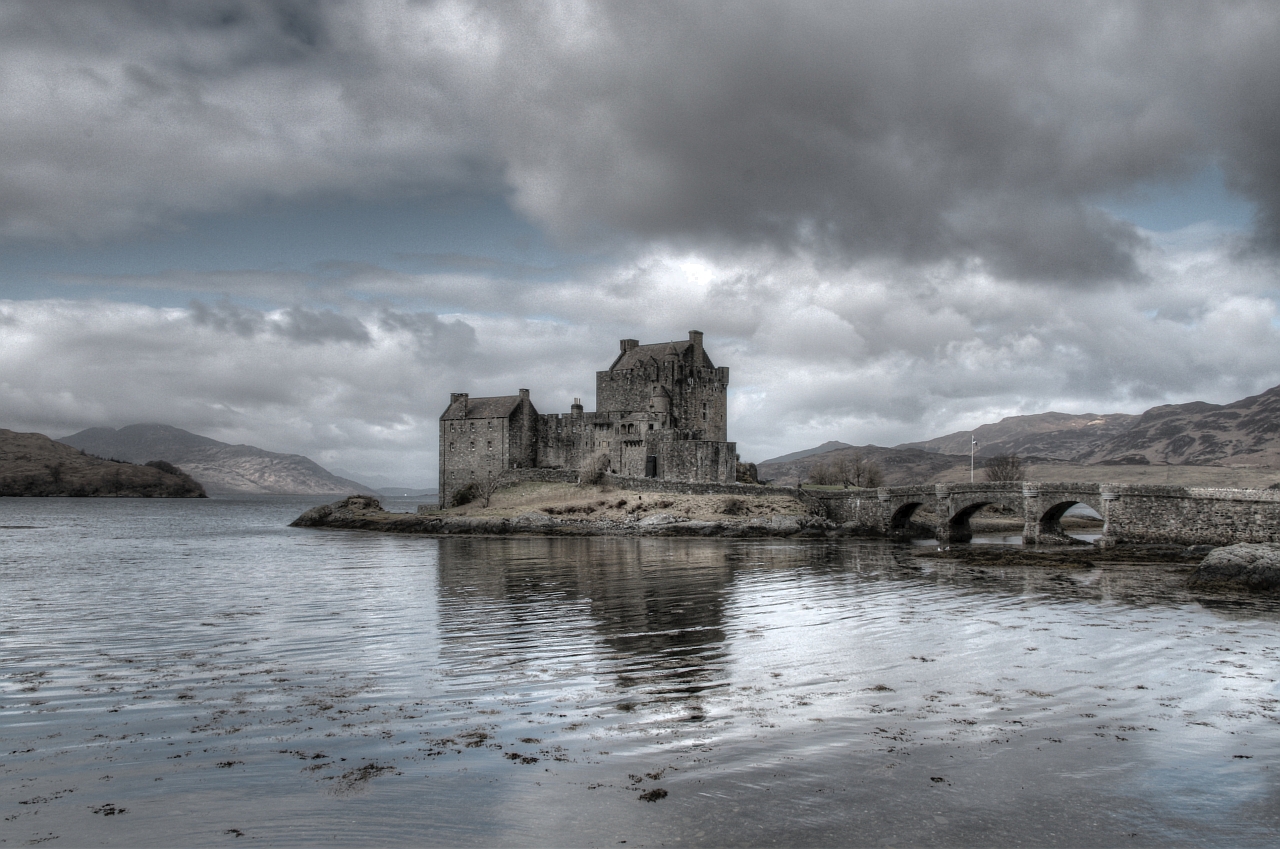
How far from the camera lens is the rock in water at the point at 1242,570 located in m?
26.3

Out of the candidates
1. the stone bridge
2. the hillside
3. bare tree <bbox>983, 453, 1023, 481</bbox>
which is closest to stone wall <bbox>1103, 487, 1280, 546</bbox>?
the stone bridge

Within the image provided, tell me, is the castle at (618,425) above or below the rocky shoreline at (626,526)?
above

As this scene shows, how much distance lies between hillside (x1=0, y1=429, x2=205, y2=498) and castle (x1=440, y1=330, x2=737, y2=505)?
15048cm

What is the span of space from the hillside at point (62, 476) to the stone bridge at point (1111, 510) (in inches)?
7440

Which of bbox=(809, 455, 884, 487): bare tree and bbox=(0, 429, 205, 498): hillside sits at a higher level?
bbox=(0, 429, 205, 498): hillside

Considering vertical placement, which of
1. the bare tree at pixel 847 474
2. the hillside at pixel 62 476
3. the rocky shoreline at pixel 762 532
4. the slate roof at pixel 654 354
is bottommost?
the rocky shoreline at pixel 762 532

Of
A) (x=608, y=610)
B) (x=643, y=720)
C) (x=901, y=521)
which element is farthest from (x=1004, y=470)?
(x=643, y=720)

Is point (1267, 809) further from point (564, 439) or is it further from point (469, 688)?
point (564, 439)

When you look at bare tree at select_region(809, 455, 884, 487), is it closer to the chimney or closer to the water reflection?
the chimney

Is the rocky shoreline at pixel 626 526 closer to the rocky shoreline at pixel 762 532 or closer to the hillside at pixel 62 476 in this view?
the rocky shoreline at pixel 762 532

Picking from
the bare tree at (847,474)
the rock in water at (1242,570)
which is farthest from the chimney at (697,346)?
the rock in water at (1242,570)

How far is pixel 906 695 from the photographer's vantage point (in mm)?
12539

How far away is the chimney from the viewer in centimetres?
7612

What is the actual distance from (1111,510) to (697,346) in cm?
4105
